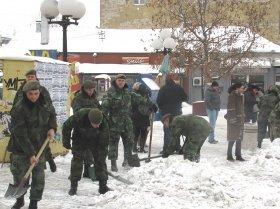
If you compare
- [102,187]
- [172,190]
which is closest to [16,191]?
[102,187]

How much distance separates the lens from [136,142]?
12.5m

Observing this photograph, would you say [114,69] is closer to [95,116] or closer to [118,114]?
[118,114]

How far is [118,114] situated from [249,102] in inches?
324

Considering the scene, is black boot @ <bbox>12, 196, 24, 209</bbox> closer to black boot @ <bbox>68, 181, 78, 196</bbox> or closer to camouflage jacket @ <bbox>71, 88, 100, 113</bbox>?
black boot @ <bbox>68, 181, 78, 196</bbox>

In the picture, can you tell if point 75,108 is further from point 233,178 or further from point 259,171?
point 259,171

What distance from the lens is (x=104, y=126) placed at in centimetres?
737

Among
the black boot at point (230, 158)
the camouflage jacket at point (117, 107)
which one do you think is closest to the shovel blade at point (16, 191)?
the camouflage jacket at point (117, 107)

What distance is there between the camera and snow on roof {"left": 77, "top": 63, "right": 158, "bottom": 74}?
3538 cm

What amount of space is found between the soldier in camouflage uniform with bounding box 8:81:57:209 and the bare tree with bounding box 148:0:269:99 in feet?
66.6

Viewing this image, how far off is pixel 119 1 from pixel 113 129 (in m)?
38.2

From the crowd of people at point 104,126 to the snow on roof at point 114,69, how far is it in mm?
20731

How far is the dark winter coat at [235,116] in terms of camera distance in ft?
37.1

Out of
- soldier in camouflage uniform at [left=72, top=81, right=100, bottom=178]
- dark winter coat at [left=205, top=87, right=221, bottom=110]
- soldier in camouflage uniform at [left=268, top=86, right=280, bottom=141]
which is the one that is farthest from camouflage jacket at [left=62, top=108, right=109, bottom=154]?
dark winter coat at [left=205, top=87, right=221, bottom=110]

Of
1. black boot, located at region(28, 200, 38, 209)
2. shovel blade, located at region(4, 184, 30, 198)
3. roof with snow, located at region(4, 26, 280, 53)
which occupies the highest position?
roof with snow, located at region(4, 26, 280, 53)
